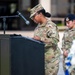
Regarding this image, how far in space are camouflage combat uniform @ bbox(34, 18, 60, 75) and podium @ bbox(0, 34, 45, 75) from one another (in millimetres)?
988

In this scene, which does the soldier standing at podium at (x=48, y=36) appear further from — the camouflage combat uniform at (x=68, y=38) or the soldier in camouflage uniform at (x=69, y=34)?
the camouflage combat uniform at (x=68, y=38)

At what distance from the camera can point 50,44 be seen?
20.5 feet

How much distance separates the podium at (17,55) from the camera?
5.18m

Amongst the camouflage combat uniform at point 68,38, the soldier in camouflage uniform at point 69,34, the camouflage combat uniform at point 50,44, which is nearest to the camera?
the camouflage combat uniform at point 50,44

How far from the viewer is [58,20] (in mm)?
17453

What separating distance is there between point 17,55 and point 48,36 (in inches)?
45.6

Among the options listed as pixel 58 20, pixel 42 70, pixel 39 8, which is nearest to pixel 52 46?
pixel 39 8

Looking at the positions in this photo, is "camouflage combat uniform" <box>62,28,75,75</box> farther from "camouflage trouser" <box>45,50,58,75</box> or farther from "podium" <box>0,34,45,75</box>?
"podium" <box>0,34,45,75</box>

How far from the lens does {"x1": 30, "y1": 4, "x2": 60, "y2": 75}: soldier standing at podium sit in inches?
245

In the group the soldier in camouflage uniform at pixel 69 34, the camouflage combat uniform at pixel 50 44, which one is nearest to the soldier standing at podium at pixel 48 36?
the camouflage combat uniform at pixel 50 44

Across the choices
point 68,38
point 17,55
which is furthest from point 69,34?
point 17,55

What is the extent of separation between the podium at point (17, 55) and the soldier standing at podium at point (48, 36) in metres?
0.99

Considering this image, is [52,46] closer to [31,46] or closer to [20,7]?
[31,46]

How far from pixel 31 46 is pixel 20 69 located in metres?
0.31
